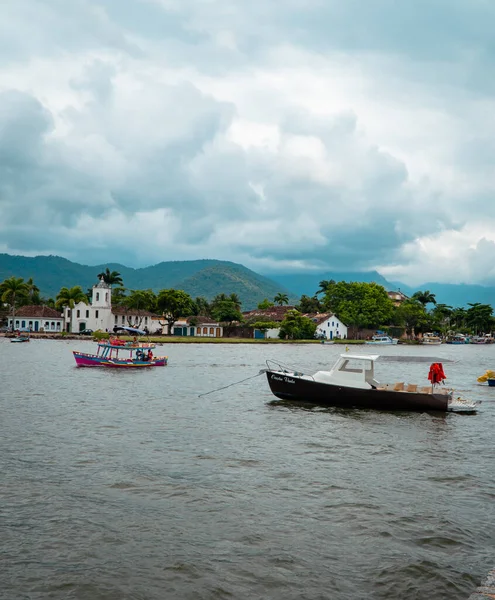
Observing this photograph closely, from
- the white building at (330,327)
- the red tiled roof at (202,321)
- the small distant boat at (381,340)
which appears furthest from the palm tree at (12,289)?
the small distant boat at (381,340)

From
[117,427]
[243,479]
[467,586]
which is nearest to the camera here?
[467,586]

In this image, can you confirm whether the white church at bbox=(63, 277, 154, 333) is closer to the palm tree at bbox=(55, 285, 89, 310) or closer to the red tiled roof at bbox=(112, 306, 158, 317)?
the red tiled roof at bbox=(112, 306, 158, 317)

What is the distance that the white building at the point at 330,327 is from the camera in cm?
13975

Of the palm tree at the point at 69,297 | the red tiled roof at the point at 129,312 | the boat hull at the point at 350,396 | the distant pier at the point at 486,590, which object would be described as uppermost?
the palm tree at the point at 69,297

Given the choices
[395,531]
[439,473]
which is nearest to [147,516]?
[395,531]

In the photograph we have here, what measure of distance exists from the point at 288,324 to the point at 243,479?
365 feet

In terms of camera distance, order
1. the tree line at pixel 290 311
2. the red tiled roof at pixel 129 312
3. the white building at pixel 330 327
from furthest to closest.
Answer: the white building at pixel 330 327, the red tiled roof at pixel 129 312, the tree line at pixel 290 311

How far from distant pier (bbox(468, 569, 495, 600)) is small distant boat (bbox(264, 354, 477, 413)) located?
718 inches

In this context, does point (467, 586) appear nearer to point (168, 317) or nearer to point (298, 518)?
point (298, 518)

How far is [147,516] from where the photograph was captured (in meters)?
12.9

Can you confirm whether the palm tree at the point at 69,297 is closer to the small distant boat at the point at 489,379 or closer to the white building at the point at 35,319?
the white building at the point at 35,319

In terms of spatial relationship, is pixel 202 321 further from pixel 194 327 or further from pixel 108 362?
pixel 108 362

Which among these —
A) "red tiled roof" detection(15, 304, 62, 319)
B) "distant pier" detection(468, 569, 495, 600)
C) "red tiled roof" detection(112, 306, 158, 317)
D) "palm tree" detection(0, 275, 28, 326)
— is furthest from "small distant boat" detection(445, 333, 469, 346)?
"distant pier" detection(468, 569, 495, 600)

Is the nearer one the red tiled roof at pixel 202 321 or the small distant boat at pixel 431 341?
the red tiled roof at pixel 202 321
